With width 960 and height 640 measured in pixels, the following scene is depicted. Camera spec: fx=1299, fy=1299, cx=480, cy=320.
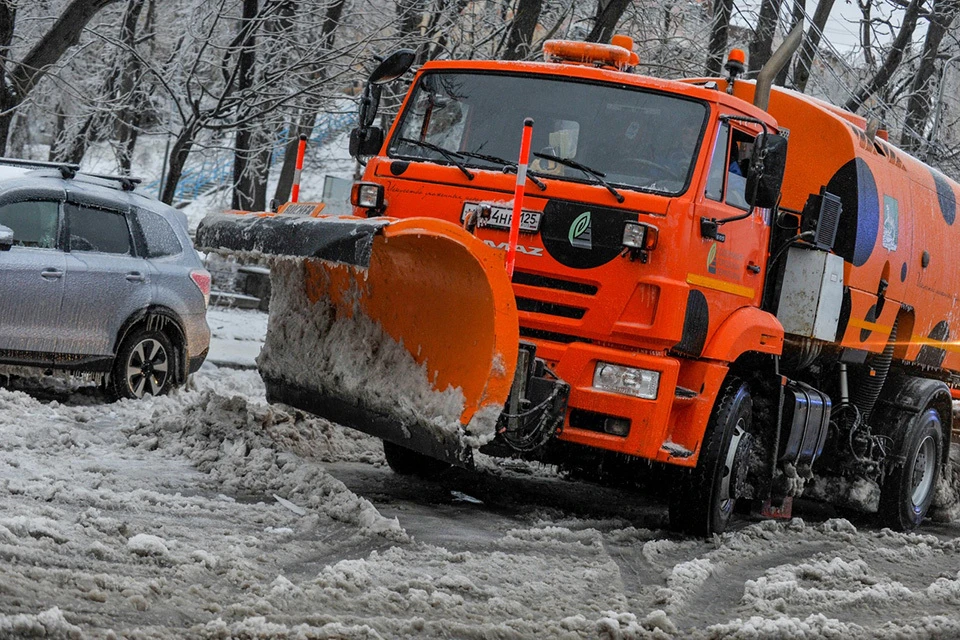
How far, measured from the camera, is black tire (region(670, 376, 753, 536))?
25.2 feet

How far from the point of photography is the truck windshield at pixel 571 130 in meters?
7.40

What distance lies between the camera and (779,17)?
65.9 feet

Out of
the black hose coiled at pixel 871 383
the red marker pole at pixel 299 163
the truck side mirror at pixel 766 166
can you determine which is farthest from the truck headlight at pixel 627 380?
the black hose coiled at pixel 871 383

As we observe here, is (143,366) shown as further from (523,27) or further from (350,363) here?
(523,27)

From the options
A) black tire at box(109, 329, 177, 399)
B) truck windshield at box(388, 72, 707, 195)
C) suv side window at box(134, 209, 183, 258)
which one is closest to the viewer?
truck windshield at box(388, 72, 707, 195)

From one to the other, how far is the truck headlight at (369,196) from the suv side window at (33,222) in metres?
3.13

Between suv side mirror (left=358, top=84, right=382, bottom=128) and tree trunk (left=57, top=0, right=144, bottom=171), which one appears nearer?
suv side mirror (left=358, top=84, right=382, bottom=128)

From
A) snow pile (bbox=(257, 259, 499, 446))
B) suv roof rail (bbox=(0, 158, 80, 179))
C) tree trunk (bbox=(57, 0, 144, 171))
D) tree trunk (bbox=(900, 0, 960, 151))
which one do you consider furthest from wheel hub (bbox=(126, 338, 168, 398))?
tree trunk (bbox=(900, 0, 960, 151))

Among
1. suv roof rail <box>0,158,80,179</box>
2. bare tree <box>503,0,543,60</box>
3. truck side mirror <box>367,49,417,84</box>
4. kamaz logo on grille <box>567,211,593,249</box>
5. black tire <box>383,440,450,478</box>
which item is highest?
bare tree <box>503,0,543,60</box>

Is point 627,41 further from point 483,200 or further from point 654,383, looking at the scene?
point 654,383

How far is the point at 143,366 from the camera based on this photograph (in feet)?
34.2

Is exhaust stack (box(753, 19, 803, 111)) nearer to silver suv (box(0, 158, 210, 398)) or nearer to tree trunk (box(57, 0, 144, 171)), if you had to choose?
silver suv (box(0, 158, 210, 398))

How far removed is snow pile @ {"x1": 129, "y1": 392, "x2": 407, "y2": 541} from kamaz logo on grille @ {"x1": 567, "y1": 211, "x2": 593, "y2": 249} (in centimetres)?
184

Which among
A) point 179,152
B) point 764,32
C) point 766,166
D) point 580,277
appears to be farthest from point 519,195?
point 764,32
